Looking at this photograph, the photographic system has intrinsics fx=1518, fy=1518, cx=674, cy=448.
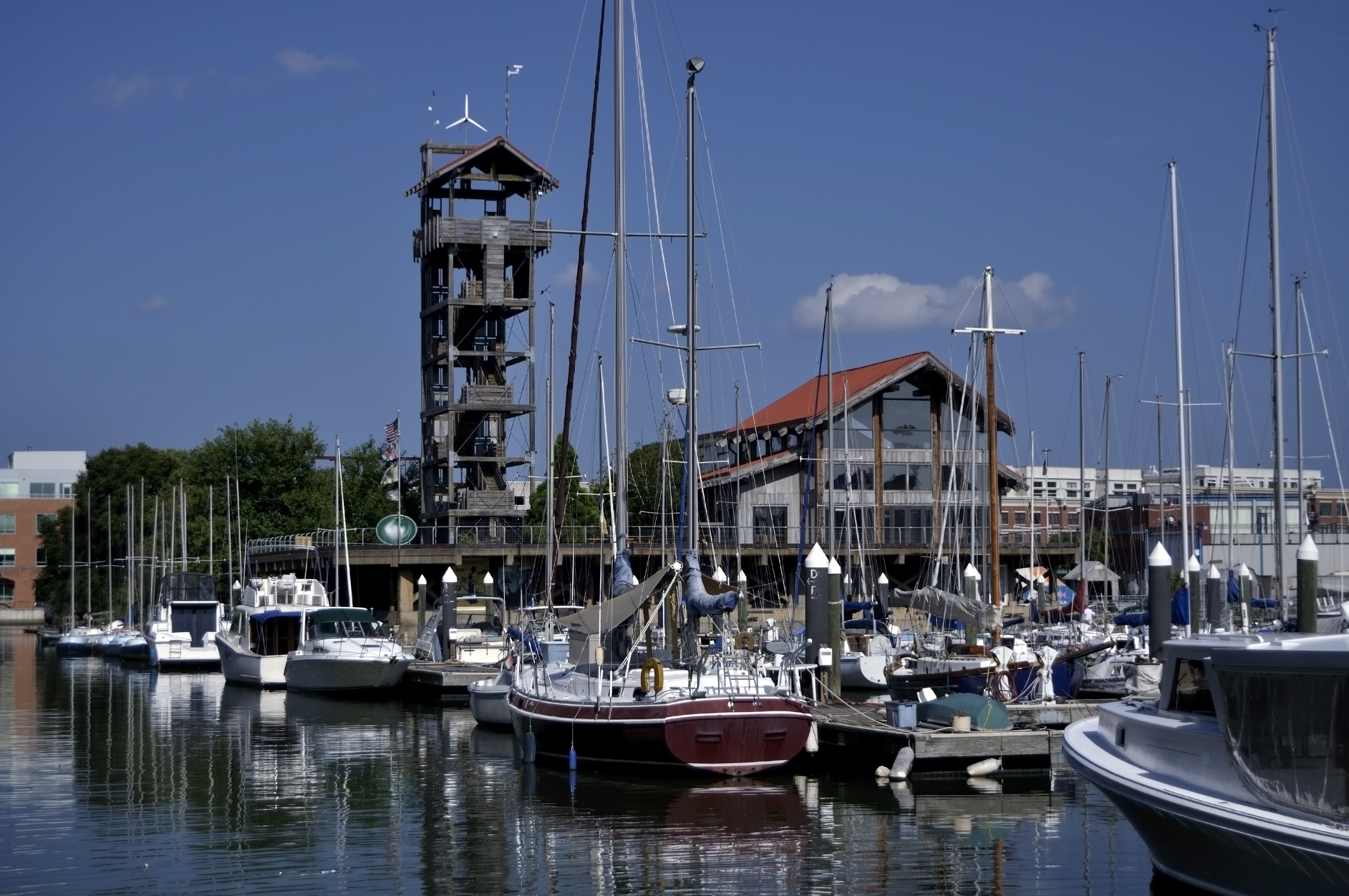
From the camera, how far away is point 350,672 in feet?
147

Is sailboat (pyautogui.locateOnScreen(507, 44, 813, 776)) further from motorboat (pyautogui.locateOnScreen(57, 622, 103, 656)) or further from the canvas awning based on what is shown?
motorboat (pyautogui.locateOnScreen(57, 622, 103, 656))

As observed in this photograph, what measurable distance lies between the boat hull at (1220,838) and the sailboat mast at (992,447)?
1967 centimetres

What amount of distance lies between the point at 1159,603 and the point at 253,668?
3530 centimetres

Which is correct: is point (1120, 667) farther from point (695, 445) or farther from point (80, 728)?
point (80, 728)

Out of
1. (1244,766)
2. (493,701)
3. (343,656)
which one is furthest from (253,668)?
(1244,766)

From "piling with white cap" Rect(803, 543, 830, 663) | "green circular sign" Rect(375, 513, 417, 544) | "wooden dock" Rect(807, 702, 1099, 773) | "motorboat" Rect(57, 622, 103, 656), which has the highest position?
"green circular sign" Rect(375, 513, 417, 544)

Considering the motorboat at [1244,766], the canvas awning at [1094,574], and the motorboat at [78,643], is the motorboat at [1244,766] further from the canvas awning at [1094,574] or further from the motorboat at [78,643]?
the motorboat at [78,643]

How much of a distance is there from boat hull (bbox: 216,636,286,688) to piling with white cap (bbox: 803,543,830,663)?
23.8m

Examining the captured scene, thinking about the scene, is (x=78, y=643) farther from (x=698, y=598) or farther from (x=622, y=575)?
(x=698, y=598)

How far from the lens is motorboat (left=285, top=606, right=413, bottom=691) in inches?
1762

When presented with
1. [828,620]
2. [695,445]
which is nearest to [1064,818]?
[828,620]

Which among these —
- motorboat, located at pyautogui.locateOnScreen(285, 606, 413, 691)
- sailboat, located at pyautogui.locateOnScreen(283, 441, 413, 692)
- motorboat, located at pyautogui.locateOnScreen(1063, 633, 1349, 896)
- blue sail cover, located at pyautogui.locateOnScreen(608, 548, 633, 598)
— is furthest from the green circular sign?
motorboat, located at pyautogui.locateOnScreen(1063, 633, 1349, 896)

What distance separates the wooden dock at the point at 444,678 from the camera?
42.2 m

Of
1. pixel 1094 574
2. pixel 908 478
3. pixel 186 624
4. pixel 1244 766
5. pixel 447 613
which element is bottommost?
pixel 186 624
